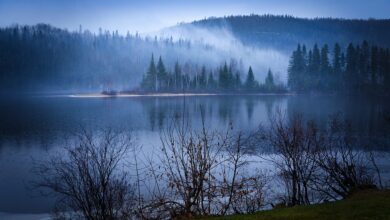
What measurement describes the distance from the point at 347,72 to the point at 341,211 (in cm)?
10651

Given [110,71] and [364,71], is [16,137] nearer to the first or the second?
[364,71]

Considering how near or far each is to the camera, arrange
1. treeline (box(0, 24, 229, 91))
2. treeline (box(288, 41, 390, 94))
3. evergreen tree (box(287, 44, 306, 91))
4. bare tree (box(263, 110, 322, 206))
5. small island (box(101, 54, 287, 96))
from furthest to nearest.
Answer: treeline (box(0, 24, 229, 91)) < small island (box(101, 54, 287, 96)) < evergreen tree (box(287, 44, 306, 91)) < treeline (box(288, 41, 390, 94)) < bare tree (box(263, 110, 322, 206))

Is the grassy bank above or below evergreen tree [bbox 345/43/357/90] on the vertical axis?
below

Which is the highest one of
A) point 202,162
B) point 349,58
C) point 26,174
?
point 349,58

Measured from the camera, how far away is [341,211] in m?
9.79

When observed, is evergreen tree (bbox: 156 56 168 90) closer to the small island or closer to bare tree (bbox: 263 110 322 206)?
the small island

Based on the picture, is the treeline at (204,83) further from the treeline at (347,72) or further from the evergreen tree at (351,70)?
the evergreen tree at (351,70)

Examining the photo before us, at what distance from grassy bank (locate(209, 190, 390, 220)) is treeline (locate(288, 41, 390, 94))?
88.5m

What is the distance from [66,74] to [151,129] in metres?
145

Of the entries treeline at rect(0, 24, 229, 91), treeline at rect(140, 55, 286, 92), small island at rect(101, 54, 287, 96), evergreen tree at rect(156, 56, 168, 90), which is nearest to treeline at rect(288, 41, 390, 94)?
small island at rect(101, 54, 287, 96)

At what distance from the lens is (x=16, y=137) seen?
32.1 meters

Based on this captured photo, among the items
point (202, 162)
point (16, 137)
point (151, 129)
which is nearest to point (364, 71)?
point (151, 129)

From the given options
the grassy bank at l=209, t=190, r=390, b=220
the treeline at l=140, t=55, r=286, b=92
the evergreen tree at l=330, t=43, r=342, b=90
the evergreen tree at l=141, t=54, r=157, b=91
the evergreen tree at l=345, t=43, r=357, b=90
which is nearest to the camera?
the grassy bank at l=209, t=190, r=390, b=220

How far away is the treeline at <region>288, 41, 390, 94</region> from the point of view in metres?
99.5
